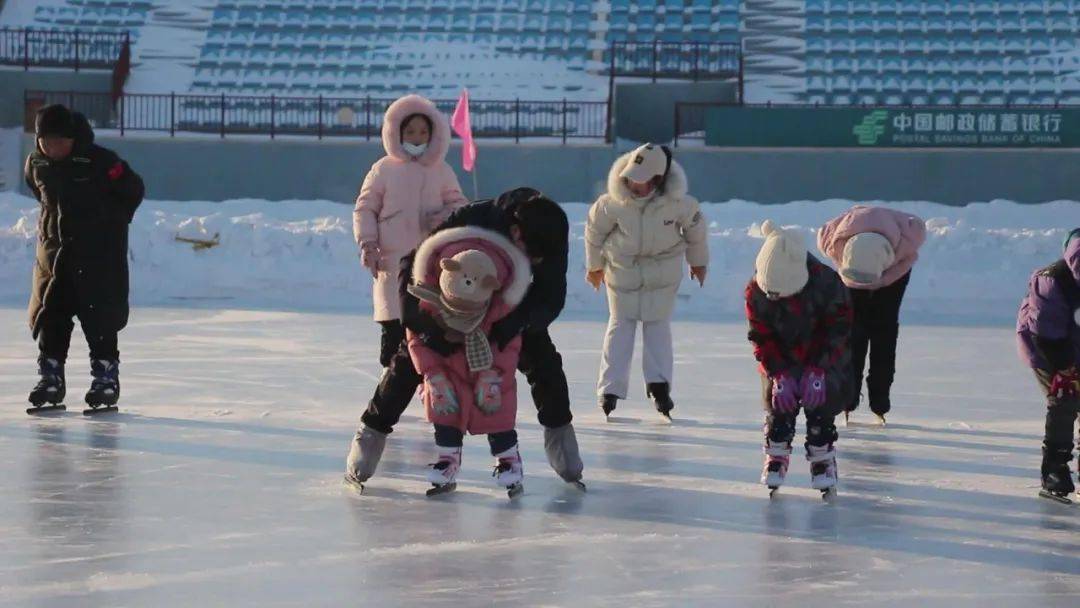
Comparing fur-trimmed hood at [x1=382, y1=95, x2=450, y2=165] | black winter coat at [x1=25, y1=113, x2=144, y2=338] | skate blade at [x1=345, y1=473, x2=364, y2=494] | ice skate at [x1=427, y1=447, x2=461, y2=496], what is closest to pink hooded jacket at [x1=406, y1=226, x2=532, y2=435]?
ice skate at [x1=427, y1=447, x2=461, y2=496]

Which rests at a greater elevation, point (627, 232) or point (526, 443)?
point (627, 232)

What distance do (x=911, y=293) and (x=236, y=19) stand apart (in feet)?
64.4

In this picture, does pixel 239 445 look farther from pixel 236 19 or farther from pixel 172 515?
pixel 236 19

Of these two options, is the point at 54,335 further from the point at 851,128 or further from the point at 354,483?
the point at 851,128

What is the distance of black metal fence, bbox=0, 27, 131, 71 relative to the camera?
29875mm

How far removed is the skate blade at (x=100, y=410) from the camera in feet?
30.1

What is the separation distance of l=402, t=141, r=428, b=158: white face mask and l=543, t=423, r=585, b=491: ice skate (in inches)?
79.7

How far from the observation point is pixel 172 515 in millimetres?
6363

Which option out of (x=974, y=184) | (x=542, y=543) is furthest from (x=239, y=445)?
(x=974, y=184)

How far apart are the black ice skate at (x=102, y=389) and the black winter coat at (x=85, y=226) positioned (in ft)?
0.75

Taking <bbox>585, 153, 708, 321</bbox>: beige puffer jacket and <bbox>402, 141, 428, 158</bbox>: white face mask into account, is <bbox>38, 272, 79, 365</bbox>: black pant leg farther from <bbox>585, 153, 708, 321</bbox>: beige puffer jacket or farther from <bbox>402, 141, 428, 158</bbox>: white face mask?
<bbox>585, 153, 708, 321</bbox>: beige puffer jacket

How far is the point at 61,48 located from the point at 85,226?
2307cm

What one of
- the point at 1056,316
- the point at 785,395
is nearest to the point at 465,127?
the point at 785,395

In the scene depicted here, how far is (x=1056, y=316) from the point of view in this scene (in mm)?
6641
